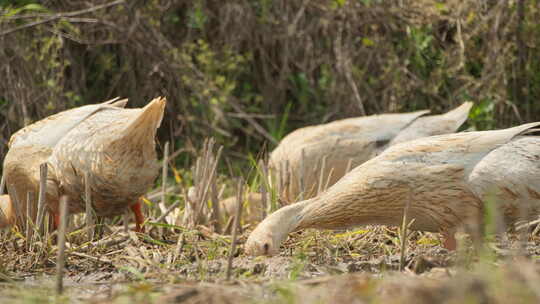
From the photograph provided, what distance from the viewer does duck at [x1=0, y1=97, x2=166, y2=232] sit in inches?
184

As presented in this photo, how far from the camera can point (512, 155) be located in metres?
3.90

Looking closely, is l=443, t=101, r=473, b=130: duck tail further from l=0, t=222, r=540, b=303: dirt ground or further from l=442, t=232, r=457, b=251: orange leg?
l=442, t=232, r=457, b=251: orange leg

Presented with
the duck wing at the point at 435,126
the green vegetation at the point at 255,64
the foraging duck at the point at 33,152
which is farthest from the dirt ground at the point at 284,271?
the duck wing at the point at 435,126

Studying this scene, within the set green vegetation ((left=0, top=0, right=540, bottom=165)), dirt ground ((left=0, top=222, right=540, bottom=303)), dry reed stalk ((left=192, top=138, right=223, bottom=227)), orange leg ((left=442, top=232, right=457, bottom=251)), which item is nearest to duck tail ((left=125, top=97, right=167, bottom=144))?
dry reed stalk ((left=192, top=138, right=223, bottom=227))

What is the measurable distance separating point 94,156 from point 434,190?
7.09ft

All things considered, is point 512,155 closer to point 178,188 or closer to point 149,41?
point 178,188

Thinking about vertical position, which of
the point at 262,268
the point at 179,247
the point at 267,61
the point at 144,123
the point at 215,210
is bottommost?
the point at 215,210

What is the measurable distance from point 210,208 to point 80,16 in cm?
309

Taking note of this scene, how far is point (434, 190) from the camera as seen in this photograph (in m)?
3.92

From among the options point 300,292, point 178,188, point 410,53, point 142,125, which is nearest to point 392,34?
point 410,53

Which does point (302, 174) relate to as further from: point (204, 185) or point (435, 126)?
point (435, 126)

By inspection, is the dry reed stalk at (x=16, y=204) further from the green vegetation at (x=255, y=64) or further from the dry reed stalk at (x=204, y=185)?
the dry reed stalk at (x=204, y=185)

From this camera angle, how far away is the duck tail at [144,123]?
15.1ft

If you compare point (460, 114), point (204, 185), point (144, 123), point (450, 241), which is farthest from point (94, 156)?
point (460, 114)
